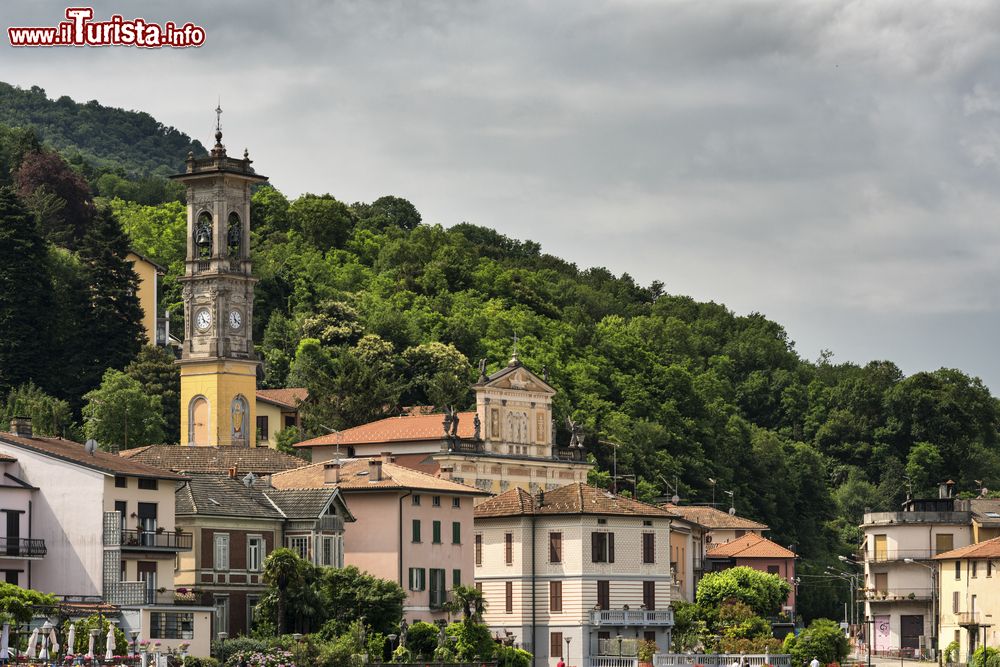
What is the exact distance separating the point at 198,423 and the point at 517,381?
16.7 meters

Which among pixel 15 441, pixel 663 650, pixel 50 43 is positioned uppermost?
pixel 50 43

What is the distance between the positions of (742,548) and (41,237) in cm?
4230

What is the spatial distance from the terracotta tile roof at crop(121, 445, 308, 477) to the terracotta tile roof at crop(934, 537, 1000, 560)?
2977 cm

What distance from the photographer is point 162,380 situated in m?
117

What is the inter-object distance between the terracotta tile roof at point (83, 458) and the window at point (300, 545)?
16.4ft

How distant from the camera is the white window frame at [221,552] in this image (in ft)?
250

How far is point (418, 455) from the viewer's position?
107 metres

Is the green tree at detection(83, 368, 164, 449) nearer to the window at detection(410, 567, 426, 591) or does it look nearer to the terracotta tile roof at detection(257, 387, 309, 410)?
the terracotta tile roof at detection(257, 387, 309, 410)

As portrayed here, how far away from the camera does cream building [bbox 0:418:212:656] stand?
232 ft

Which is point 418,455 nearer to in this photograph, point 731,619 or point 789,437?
point 731,619

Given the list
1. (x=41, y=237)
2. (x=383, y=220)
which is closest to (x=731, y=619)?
(x=41, y=237)

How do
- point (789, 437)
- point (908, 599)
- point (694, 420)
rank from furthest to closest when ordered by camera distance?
point (789, 437) < point (694, 420) < point (908, 599)

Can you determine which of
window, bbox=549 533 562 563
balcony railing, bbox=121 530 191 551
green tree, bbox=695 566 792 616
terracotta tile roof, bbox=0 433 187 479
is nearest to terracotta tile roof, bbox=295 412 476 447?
green tree, bbox=695 566 792 616

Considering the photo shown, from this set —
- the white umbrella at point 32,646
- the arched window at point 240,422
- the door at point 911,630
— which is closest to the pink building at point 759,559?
the door at point 911,630
